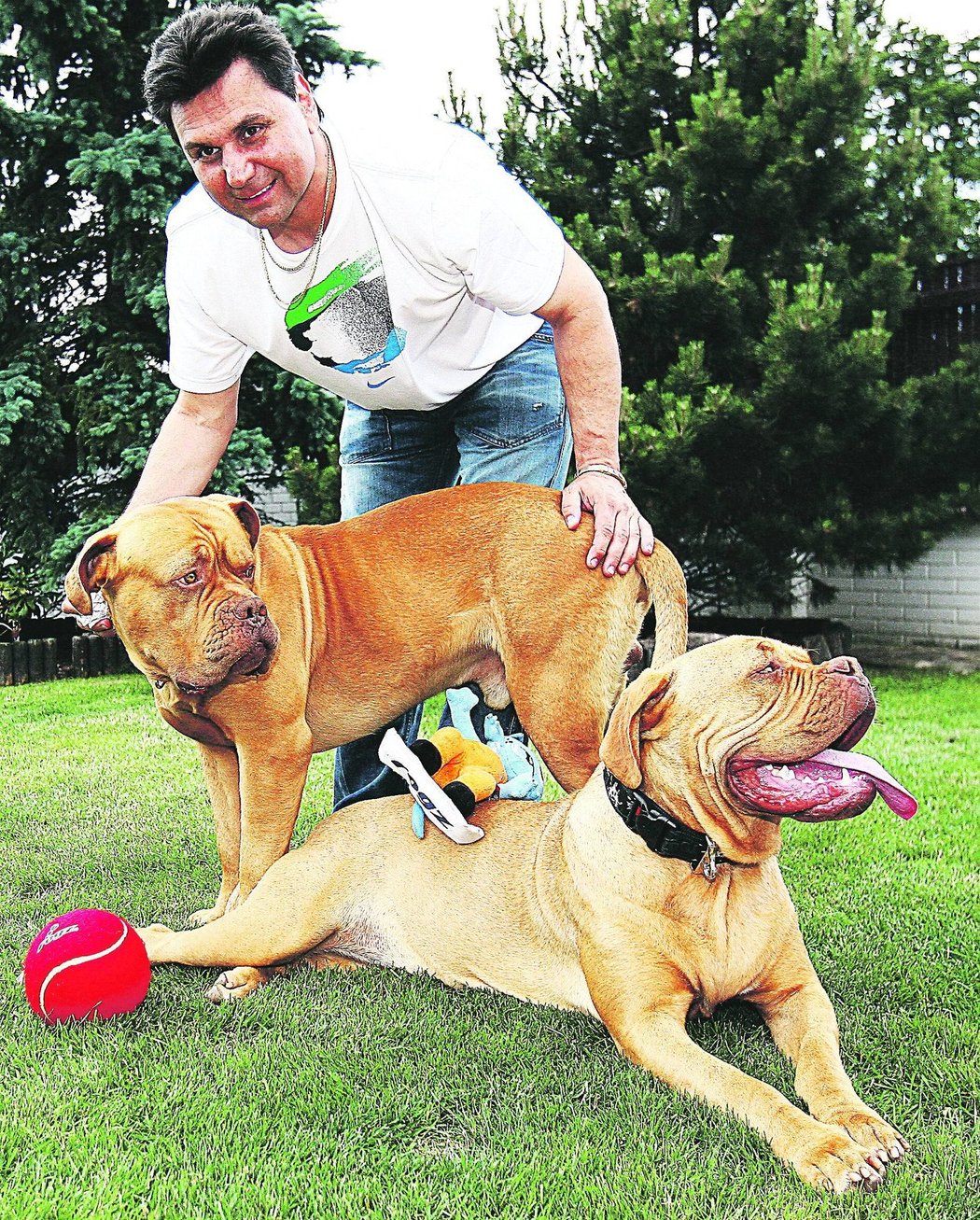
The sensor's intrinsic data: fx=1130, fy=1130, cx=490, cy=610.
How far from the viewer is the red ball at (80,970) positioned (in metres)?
2.81

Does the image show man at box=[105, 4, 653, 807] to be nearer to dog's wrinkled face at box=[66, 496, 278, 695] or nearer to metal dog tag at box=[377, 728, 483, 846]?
dog's wrinkled face at box=[66, 496, 278, 695]

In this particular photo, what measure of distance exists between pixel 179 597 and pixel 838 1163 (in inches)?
77.4

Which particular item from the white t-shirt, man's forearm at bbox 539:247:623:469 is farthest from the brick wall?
the white t-shirt

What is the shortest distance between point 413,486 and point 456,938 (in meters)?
1.56

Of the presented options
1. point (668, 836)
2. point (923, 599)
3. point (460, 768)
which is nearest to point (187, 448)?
point (460, 768)

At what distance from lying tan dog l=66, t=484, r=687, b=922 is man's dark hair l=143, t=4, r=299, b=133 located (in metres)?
1.04

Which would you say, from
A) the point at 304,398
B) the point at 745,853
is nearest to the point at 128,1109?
the point at 745,853

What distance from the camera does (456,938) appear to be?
3.08 m

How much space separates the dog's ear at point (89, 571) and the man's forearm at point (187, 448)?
55 cm

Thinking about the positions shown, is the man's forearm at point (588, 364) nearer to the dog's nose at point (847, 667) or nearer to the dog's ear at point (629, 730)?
the dog's ear at point (629, 730)

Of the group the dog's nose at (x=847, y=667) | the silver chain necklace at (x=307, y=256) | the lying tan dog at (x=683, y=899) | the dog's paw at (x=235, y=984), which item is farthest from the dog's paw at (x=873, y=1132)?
the silver chain necklace at (x=307, y=256)

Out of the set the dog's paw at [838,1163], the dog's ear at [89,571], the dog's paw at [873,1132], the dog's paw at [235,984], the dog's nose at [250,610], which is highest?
the dog's ear at [89,571]

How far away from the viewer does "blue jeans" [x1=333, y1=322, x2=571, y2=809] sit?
355cm

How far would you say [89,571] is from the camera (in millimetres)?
2965
